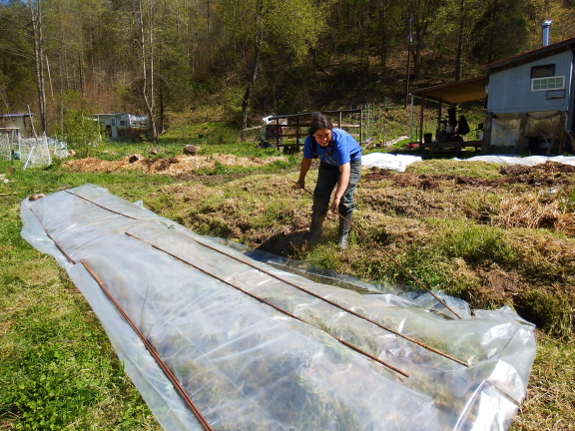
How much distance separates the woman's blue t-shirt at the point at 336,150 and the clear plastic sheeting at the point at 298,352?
1385mm

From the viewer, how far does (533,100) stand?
12.2 m

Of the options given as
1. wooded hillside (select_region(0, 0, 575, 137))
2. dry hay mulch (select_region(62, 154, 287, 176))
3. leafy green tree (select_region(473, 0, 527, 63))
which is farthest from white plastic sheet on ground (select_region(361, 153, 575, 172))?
leafy green tree (select_region(473, 0, 527, 63))

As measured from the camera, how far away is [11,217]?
23.8 ft

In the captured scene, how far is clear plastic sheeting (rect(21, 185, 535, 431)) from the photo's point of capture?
2133 mm

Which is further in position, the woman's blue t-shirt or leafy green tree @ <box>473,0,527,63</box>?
leafy green tree @ <box>473,0,527,63</box>

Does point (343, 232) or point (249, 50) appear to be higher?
point (249, 50)

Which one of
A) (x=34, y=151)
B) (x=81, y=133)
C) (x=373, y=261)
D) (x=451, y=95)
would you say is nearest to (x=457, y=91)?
(x=451, y=95)

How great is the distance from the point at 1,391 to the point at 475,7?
96.2 feet

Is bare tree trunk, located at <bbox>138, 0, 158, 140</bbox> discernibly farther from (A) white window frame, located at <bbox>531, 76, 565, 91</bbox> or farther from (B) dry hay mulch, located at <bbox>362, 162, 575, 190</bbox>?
(B) dry hay mulch, located at <bbox>362, 162, 575, 190</bbox>

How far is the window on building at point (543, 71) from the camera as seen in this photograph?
39.1 ft

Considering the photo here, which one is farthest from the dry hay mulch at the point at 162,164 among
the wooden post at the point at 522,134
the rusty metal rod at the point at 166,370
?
the rusty metal rod at the point at 166,370

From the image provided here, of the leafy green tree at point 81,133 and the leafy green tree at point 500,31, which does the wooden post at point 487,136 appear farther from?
the leafy green tree at point 81,133

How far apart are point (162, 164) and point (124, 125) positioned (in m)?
16.2

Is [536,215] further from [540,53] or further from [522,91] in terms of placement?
[540,53]
